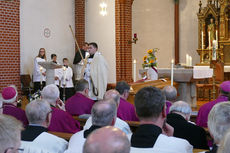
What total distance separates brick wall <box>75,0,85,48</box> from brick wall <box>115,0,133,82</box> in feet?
5.41

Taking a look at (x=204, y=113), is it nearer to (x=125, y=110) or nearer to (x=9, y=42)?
(x=125, y=110)

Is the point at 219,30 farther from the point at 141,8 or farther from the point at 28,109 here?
the point at 28,109

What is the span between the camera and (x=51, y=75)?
9633 mm

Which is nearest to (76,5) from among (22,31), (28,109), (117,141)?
(22,31)

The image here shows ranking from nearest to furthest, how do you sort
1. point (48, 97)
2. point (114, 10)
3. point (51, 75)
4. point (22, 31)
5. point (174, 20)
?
point (48, 97)
point (51, 75)
point (22, 31)
point (114, 10)
point (174, 20)

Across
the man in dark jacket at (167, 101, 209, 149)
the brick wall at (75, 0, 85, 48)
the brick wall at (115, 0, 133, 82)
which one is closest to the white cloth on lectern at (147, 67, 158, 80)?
the brick wall at (115, 0, 133, 82)

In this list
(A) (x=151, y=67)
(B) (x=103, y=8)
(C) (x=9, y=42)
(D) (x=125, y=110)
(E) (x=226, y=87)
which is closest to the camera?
(E) (x=226, y=87)

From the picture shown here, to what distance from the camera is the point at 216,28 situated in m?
14.7

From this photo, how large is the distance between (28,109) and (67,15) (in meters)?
11.3

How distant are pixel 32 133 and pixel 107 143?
2119mm

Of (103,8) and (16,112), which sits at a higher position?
(103,8)

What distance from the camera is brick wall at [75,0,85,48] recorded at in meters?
14.8

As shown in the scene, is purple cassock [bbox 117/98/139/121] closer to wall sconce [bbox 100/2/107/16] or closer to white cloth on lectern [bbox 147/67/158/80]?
white cloth on lectern [bbox 147/67/158/80]

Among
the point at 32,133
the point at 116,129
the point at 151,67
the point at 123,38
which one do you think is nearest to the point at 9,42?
the point at 123,38
